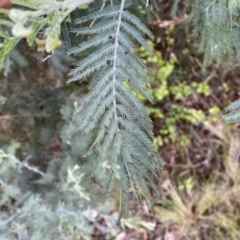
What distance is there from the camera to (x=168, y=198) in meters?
2.91

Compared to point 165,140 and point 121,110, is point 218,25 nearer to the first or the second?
point 121,110

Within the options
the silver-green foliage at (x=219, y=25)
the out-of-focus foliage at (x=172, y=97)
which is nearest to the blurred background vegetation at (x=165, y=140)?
the out-of-focus foliage at (x=172, y=97)

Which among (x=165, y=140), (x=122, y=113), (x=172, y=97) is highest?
(x=122, y=113)

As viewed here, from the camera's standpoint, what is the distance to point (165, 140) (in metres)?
2.89

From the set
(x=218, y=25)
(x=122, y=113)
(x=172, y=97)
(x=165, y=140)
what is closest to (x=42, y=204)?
(x=165, y=140)

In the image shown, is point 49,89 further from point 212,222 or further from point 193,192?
point 212,222

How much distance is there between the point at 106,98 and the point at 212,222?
2142 millimetres

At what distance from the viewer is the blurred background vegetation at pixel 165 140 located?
235 centimetres

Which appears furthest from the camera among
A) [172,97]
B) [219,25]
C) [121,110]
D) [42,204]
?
[172,97]

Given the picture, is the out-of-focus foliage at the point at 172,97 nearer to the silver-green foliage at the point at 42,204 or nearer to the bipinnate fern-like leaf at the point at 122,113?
the silver-green foliage at the point at 42,204

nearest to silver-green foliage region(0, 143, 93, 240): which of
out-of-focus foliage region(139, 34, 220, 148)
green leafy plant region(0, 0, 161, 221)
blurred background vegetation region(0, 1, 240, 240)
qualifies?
blurred background vegetation region(0, 1, 240, 240)

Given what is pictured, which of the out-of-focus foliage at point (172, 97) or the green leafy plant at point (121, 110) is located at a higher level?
the green leafy plant at point (121, 110)

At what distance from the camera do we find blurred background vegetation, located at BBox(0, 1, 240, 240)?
2.35 m

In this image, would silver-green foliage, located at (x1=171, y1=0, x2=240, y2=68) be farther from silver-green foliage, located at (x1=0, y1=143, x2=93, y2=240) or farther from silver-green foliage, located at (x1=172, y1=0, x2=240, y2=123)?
silver-green foliage, located at (x1=0, y1=143, x2=93, y2=240)
